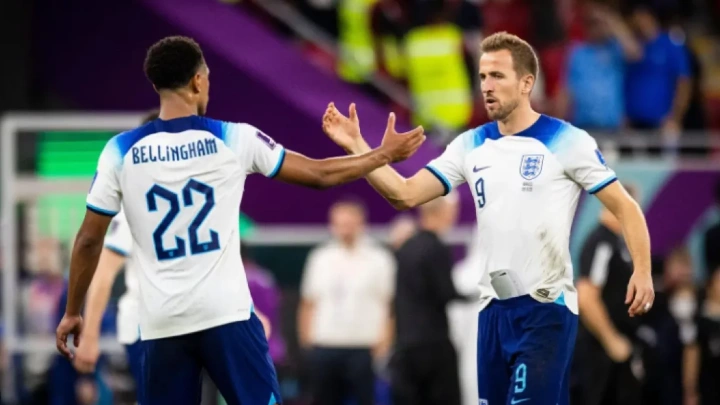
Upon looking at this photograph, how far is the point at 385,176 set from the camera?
25.0 feet

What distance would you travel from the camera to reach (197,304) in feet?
22.5

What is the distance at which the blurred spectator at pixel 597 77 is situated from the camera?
51.5 feet

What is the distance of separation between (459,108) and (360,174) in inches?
376

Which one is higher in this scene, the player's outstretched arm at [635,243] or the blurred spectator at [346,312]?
the player's outstretched arm at [635,243]

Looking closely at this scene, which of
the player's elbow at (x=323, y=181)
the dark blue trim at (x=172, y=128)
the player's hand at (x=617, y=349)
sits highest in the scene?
the dark blue trim at (x=172, y=128)

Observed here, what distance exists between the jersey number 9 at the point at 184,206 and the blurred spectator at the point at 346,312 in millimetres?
6630

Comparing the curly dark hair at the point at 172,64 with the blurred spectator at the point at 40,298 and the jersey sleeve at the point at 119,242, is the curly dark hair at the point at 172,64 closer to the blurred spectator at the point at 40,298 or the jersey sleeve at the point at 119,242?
the jersey sleeve at the point at 119,242

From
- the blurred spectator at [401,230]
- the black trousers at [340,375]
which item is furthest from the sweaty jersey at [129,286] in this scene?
the black trousers at [340,375]

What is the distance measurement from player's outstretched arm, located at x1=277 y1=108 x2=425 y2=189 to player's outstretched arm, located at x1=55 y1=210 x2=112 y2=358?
2.82 feet

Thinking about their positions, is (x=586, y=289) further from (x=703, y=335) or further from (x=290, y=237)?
(x=290, y=237)

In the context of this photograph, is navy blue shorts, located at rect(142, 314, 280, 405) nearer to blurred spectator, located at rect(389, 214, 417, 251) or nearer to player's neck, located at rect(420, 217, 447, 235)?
player's neck, located at rect(420, 217, 447, 235)

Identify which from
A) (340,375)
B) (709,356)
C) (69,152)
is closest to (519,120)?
(709,356)

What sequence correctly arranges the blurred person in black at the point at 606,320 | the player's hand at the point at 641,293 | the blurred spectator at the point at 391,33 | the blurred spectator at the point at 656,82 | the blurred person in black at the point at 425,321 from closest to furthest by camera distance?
1. the player's hand at the point at 641,293
2. the blurred person in black at the point at 606,320
3. the blurred person in black at the point at 425,321
4. the blurred spectator at the point at 656,82
5. the blurred spectator at the point at 391,33

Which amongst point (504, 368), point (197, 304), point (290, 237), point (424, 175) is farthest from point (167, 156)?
point (290, 237)
